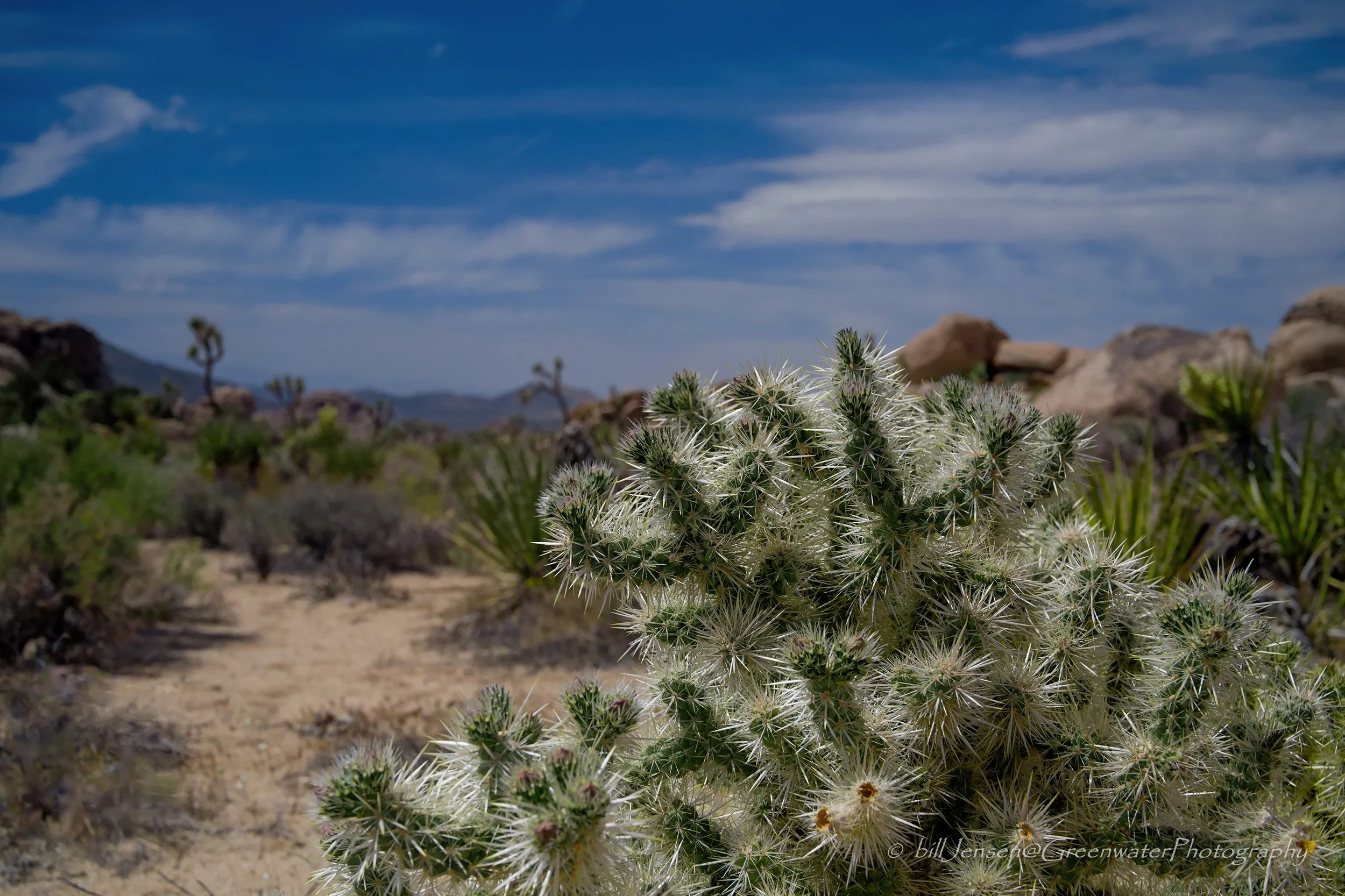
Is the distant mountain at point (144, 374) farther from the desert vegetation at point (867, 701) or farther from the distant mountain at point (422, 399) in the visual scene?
the desert vegetation at point (867, 701)

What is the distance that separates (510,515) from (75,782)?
→ 5216 mm

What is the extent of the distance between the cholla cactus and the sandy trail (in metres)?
0.33

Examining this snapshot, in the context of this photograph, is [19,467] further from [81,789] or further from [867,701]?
[867,701]

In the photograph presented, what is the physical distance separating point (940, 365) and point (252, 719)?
89.1ft

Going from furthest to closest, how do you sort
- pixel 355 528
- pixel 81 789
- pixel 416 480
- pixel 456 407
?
1. pixel 456 407
2. pixel 416 480
3. pixel 355 528
4. pixel 81 789

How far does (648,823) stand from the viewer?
239 centimetres

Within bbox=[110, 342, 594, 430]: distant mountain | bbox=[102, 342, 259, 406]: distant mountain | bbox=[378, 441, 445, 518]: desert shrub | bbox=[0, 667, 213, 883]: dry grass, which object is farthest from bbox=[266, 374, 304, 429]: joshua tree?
bbox=[102, 342, 259, 406]: distant mountain

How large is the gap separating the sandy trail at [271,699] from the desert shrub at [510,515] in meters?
0.94

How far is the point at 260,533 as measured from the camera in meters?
12.9

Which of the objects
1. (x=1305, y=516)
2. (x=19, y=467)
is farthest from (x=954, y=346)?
(x=19, y=467)

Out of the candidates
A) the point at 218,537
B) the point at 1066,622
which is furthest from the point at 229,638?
the point at 1066,622

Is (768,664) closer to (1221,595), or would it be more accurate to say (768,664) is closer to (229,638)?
(1221,595)

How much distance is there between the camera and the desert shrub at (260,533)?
41.9 ft

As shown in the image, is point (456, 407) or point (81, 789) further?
point (456, 407)
